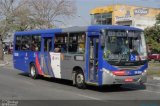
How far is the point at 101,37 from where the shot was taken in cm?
1628

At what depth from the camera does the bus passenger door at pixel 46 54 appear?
20.7 meters

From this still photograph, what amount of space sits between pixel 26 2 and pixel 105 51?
40278 millimetres

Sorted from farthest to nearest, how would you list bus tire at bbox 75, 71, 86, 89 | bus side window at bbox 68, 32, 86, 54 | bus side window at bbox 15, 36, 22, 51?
bus side window at bbox 15, 36, 22, 51 < bus side window at bbox 68, 32, 86, 54 < bus tire at bbox 75, 71, 86, 89

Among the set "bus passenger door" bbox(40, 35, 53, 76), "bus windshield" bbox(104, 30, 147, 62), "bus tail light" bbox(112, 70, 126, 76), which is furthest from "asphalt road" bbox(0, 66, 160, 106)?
"bus passenger door" bbox(40, 35, 53, 76)

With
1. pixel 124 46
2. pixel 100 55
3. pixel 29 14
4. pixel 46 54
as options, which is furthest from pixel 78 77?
Answer: pixel 29 14

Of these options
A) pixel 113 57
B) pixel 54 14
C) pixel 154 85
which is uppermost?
pixel 54 14

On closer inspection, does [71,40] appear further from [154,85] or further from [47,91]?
[154,85]

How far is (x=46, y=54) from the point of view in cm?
2098

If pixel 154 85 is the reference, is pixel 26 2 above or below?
above

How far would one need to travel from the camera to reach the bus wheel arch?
17.5 m

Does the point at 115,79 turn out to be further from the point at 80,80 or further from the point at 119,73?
the point at 80,80

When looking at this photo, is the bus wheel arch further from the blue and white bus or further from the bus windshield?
the bus windshield

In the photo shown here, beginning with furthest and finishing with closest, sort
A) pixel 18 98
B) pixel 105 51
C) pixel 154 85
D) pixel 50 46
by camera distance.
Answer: pixel 50 46 → pixel 154 85 → pixel 105 51 → pixel 18 98

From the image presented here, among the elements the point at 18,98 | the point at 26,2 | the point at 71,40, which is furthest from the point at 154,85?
the point at 26,2
